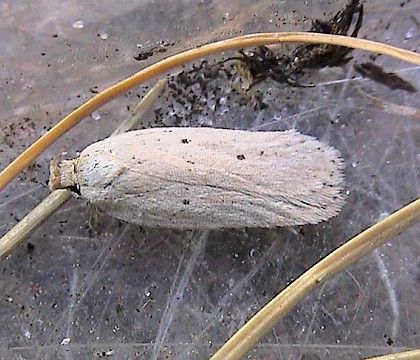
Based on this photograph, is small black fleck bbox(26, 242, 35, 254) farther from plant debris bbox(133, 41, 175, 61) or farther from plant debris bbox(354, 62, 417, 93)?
plant debris bbox(354, 62, 417, 93)

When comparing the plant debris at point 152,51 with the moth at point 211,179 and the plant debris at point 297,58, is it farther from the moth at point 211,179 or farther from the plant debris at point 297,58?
the moth at point 211,179

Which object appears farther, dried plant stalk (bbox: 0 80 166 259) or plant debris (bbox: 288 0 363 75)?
plant debris (bbox: 288 0 363 75)

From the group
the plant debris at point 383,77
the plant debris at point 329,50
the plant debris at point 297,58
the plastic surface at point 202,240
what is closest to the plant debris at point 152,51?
the plastic surface at point 202,240

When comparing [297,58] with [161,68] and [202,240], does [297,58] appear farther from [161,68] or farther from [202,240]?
[202,240]

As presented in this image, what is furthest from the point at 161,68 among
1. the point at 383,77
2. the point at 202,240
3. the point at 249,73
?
the point at 383,77

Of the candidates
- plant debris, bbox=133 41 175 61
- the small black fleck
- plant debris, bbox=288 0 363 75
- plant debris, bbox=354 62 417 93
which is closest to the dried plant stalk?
the small black fleck

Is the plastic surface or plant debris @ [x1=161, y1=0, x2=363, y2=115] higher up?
plant debris @ [x1=161, y1=0, x2=363, y2=115]
